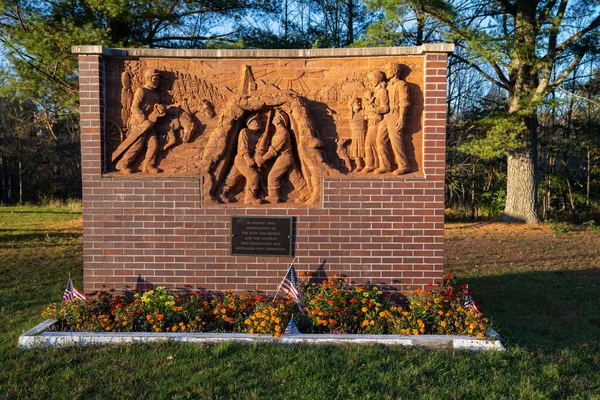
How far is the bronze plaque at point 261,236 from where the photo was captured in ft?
18.1

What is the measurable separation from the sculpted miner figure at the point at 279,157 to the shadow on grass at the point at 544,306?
118 inches

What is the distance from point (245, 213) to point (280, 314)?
1385mm

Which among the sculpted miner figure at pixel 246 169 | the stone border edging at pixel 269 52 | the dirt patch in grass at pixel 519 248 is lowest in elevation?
the dirt patch in grass at pixel 519 248

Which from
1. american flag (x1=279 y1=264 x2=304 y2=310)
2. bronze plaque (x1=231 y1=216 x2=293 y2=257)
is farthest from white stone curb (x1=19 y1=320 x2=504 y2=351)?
bronze plaque (x1=231 y1=216 x2=293 y2=257)

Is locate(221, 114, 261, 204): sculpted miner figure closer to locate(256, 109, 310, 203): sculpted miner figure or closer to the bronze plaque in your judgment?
locate(256, 109, 310, 203): sculpted miner figure

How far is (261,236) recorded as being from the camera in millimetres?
5512

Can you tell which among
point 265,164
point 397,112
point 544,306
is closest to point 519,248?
point 544,306

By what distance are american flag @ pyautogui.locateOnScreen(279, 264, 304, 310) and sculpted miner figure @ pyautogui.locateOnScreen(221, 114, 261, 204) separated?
974 millimetres

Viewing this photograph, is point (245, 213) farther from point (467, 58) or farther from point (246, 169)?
point (467, 58)

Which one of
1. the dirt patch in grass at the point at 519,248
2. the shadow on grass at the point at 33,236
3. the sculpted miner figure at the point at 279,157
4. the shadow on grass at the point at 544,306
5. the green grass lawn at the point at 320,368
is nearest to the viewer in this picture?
the green grass lawn at the point at 320,368

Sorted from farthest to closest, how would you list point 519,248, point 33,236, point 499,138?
point 499,138, point 33,236, point 519,248

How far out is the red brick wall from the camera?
544 cm

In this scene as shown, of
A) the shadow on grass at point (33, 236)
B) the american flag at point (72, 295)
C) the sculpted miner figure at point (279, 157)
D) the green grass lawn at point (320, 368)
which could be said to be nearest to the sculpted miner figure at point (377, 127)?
the sculpted miner figure at point (279, 157)

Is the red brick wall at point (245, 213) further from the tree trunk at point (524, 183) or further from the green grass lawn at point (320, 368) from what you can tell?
the tree trunk at point (524, 183)
